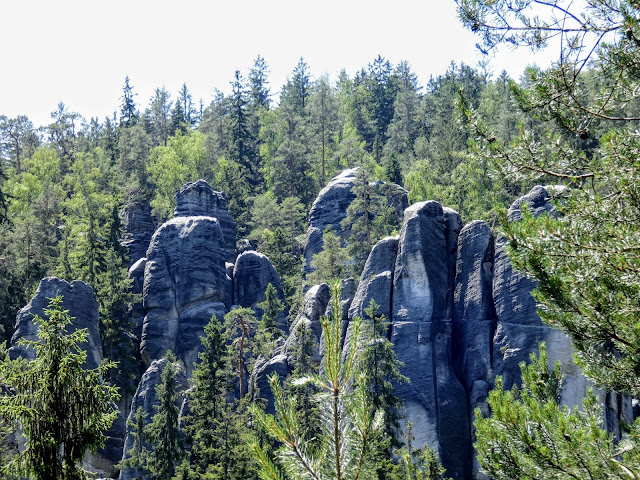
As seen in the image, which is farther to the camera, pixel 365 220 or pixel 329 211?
pixel 329 211

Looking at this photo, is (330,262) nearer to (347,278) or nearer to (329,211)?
(347,278)

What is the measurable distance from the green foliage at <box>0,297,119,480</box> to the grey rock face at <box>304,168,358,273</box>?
1478 inches

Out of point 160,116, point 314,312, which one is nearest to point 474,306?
point 314,312

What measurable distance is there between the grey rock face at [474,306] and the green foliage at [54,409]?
23.1m

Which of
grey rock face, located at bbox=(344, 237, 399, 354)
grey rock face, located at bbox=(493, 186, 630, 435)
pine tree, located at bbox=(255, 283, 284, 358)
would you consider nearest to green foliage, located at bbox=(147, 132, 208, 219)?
pine tree, located at bbox=(255, 283, 284, 358)

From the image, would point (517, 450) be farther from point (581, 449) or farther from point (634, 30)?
point (634, 30)

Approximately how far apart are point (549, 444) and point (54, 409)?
683cm

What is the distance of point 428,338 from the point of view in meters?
32.5

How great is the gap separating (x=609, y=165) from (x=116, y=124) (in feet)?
273

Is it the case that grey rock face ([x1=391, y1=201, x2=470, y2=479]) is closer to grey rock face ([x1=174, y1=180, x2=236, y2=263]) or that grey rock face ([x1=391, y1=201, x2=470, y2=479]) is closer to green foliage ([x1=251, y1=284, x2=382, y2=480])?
grey rock face ([x1=174, y1=180, x2=236, y2=263])

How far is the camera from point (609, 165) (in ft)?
24.1

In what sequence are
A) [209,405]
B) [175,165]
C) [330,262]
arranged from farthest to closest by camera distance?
[175,165] < [330,262] < [209,405]

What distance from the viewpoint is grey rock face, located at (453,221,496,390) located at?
105 ft

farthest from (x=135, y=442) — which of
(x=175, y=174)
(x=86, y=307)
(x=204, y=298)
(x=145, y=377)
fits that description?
(x=175, y=174)
